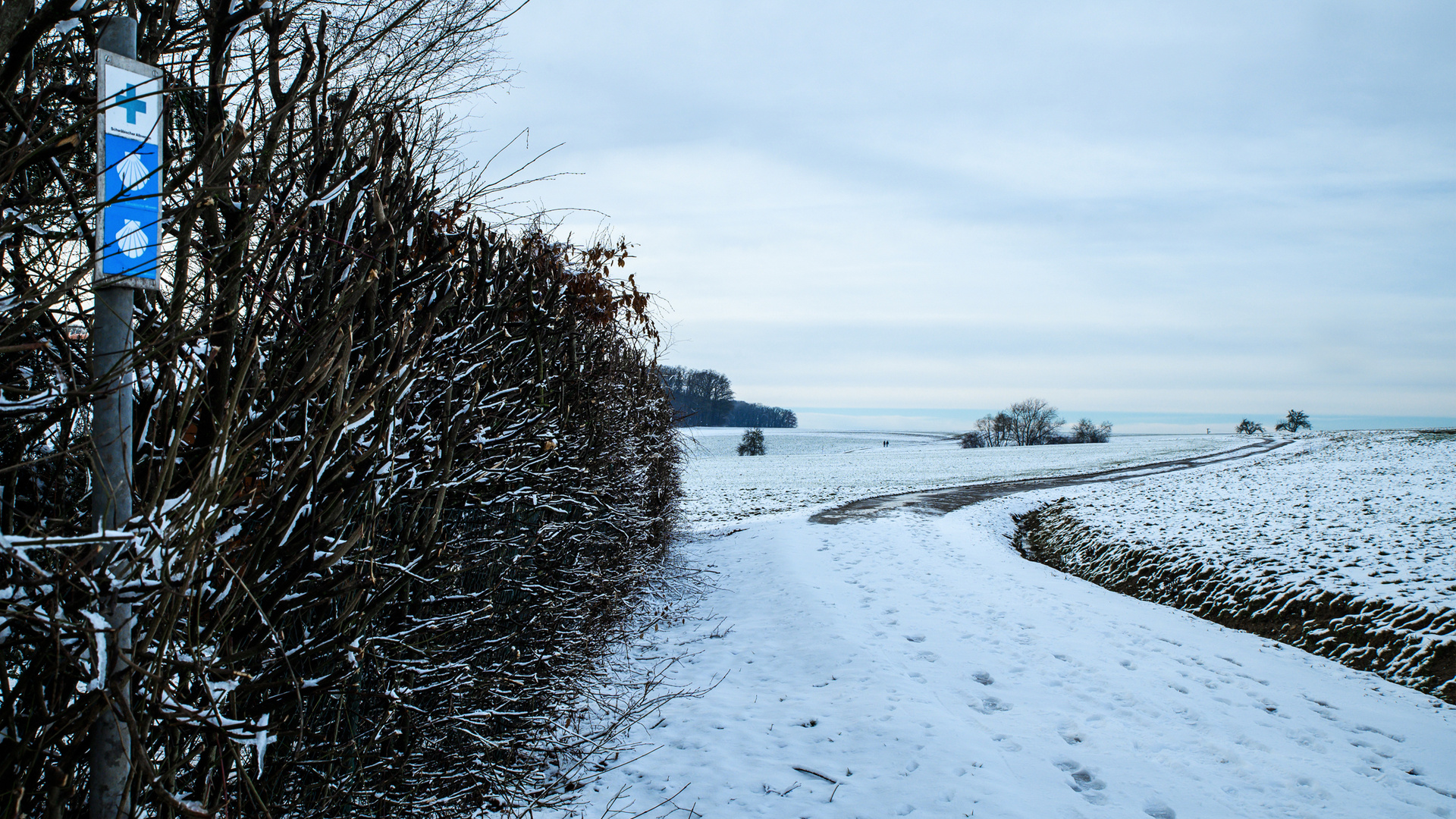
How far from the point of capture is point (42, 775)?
1.65 m

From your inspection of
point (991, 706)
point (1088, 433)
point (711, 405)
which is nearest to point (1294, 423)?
point (1088, 433)

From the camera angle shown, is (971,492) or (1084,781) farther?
(971,492)

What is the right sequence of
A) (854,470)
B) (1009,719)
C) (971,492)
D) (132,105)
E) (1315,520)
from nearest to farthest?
(132,105), (1009,719), (1315,520), (971,492), (854,470)

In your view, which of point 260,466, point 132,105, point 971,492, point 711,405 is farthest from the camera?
point 711,405

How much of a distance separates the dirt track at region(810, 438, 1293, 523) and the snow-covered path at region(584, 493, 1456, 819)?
24.7 feet

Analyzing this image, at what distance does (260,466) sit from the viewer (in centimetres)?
193

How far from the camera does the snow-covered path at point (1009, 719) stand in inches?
185

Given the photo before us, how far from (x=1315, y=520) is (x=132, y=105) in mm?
17210

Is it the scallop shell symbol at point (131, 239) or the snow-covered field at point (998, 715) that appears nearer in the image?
the scallop shell symbol at point (131, 239)

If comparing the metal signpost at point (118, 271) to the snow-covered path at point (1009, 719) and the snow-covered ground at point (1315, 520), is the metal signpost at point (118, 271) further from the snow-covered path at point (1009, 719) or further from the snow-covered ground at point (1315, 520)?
the snow-covered ground at point (1315, 520)

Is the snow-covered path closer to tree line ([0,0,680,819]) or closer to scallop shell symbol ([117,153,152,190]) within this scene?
tree line ([0,0,680,819])

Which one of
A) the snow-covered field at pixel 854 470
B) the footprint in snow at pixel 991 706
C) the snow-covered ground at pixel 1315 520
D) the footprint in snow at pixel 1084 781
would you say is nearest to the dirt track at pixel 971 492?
the snow-covered field at pixel 854 470

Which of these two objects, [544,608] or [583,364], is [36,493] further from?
[583,364]

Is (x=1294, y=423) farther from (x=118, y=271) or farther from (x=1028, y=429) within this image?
(x=118, y=271)
